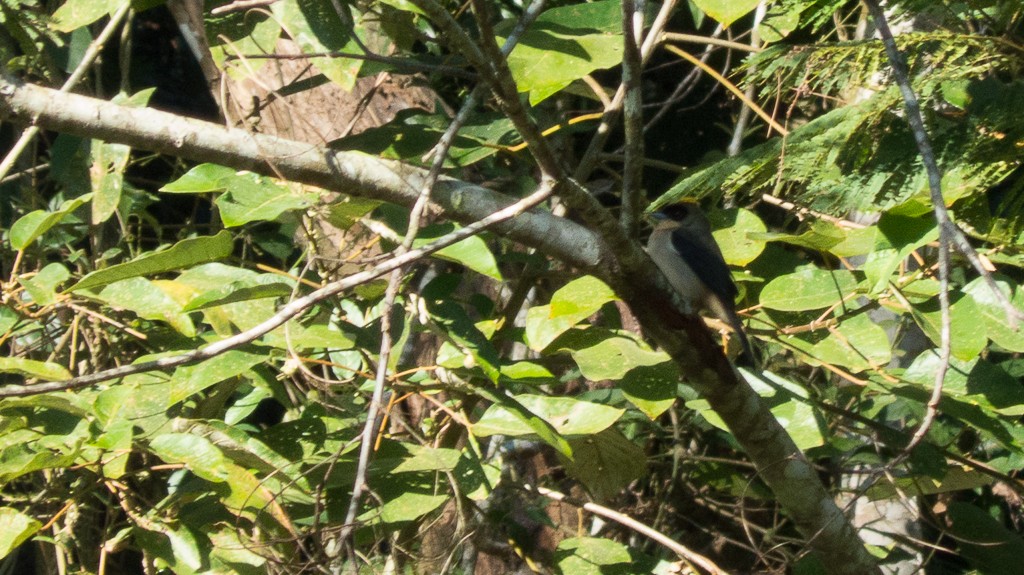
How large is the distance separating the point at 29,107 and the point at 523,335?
151 centimetres

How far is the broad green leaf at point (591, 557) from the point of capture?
9.11 feet

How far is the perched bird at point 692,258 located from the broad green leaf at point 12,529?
2.61 m

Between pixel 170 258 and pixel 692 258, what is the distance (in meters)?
2.98

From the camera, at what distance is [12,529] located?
7.69 ft

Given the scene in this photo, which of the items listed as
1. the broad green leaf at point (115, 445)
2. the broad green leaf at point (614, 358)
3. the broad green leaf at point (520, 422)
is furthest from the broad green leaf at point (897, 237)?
the broad green leaf at point (115, 445)

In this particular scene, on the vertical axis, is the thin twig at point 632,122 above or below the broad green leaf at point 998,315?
above

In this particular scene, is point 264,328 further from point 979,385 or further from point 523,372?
point 979,385

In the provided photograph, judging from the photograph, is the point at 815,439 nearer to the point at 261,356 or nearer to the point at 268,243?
the point at 261,356

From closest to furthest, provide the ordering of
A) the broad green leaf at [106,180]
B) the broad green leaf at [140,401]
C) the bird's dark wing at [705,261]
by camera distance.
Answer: the broad green leaf at [140,401]
the broad green leaf at [106,180]
the bird's dark wing at [705,261]

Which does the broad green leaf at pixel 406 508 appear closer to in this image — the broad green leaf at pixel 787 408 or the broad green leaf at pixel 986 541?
the broad green leaf at pixel 787 408

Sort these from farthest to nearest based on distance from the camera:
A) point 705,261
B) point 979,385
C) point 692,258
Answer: point 692,258 → point 705,261 → point 979,385

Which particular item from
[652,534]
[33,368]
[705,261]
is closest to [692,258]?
[705,261]

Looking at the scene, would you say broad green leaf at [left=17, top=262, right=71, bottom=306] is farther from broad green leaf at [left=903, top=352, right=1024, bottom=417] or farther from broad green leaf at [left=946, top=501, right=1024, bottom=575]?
broad green leaf at [left=946, top=501, right=1024, bottom=575]

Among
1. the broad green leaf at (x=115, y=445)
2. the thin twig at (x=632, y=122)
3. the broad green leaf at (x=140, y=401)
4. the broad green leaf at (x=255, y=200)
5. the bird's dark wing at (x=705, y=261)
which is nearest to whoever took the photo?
the thin twig at (x=632, y=122)
